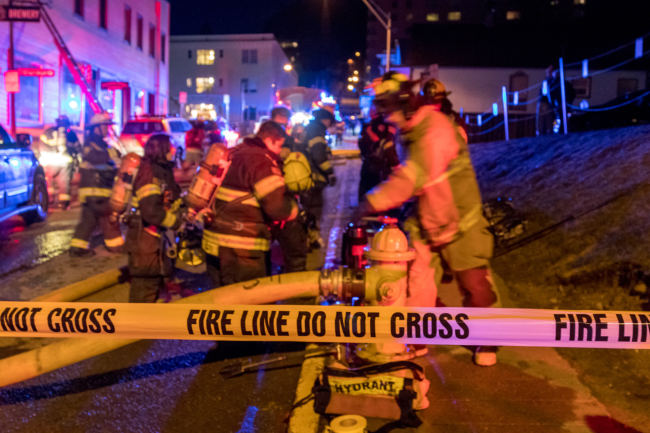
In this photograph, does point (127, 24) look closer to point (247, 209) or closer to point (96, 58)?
point (96, 58)

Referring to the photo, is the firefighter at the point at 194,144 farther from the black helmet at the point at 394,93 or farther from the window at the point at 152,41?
the window at the point at 152,41

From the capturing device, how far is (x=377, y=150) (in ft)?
25.1

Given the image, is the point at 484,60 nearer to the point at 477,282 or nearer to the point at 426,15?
the point at 477,282

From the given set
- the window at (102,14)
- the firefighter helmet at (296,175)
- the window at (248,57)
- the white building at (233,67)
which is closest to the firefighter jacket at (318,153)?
the firefighter helmet at (296,175)

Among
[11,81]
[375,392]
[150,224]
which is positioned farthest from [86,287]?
[11,81]

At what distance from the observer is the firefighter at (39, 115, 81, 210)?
44.4 feet

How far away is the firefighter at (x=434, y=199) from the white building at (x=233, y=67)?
5232 centimetres

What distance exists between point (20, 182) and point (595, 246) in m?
8.39

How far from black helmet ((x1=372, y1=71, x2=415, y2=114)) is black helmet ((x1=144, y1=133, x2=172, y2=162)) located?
6.81ft

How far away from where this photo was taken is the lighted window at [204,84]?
57.8 meters

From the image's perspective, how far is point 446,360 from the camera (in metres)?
4.39

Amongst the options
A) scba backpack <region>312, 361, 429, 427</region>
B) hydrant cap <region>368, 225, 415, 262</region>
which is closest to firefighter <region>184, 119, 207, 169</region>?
hydrant cap <region>368, 225, 415, 262</region>

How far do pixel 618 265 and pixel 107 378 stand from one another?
436 centimetres

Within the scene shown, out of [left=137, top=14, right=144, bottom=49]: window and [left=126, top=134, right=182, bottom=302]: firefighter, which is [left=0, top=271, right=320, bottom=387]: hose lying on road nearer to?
[left=126, top=134, right=182, bottom=302]: firefighter
